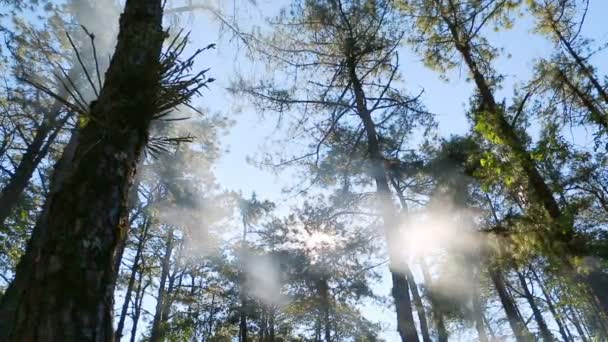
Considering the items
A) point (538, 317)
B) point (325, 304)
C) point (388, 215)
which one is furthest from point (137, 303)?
point (538, 317)

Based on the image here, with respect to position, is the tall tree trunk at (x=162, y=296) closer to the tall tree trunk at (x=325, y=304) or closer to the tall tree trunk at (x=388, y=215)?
the tall tree trunk at (x=325, y=304)

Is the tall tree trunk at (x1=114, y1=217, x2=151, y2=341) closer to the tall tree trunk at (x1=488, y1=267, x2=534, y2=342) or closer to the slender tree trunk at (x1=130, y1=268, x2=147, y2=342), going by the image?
the slender tree trunk at (x1=130, y1=268, x2=147, y2=342)

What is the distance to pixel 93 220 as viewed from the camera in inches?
49.6

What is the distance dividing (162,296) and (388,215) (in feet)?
39.3

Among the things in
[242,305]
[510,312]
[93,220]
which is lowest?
[93,220]

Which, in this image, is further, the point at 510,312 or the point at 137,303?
the point at 137,303

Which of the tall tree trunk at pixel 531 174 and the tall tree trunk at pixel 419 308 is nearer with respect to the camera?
the tall tree trunk at pixel 531 174

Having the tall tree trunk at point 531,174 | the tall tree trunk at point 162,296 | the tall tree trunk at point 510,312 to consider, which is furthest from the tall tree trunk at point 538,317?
the tall tree trunk at point 162,296

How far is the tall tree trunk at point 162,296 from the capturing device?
48.4ft

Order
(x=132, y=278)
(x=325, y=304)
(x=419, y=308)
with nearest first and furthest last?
1. (x=419, y=308)
2. (x=132, y=278)
3. (x=325, y=304)

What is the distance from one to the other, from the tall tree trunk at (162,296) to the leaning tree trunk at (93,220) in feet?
49.3

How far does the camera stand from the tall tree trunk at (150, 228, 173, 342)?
14742 millimetres

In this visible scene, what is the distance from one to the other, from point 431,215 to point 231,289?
11.3 meters

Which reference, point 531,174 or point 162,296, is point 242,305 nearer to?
point 162,296
